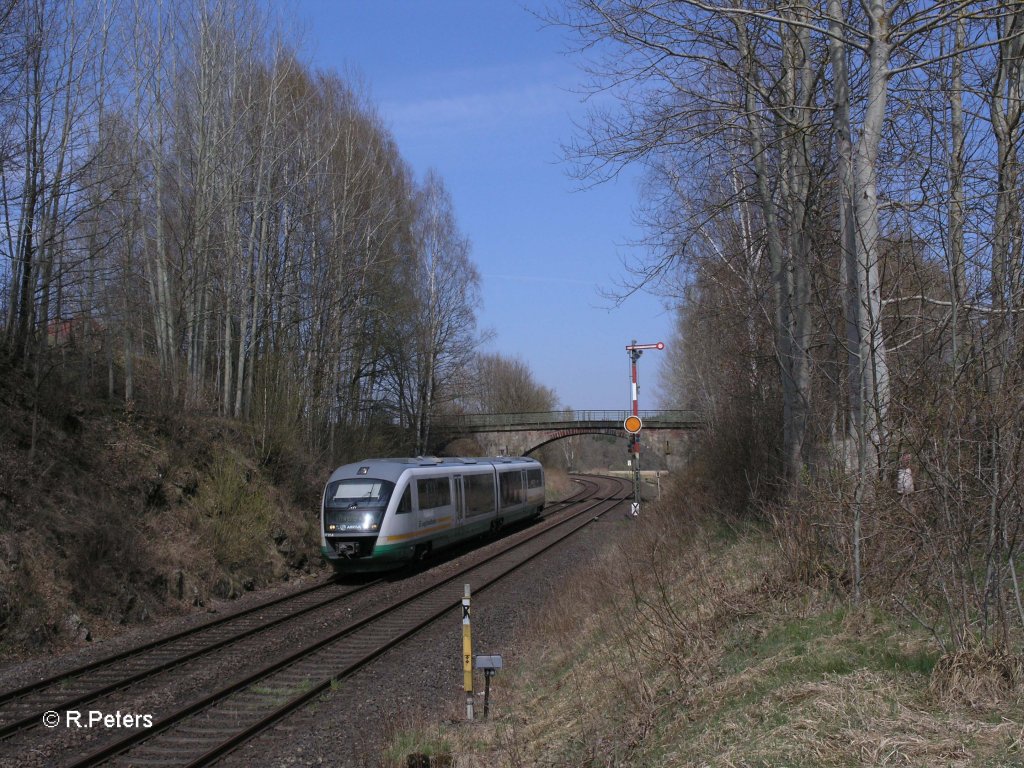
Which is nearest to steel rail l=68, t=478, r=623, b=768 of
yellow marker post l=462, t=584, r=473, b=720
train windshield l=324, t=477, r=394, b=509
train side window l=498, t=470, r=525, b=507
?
yellow marker post l=462, t=584, r=473, b=720

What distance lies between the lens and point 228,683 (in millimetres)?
9234

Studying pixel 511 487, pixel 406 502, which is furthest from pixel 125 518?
pixel 511 487

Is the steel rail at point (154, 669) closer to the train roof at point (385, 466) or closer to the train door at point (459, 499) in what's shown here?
the train roof at point (385, 466)

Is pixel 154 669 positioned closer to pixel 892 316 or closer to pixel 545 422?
pixel 892 316

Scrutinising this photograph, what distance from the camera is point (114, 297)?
752 inches

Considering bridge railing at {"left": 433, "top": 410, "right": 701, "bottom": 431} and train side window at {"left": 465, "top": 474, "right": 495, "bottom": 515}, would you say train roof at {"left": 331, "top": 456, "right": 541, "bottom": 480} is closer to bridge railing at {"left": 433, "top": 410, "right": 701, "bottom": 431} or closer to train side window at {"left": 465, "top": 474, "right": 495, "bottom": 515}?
train side window at {"left": 465, "top": 474, "right": 495, "bottom": 515}

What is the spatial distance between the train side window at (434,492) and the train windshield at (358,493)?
1.06 m

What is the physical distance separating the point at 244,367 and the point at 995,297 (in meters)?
20.9

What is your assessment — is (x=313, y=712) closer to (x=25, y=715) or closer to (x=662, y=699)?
(x=25, y=715)

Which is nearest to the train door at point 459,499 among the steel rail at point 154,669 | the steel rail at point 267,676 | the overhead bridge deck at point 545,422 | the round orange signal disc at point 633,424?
the steel rail at point 267,676

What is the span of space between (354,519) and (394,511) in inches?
31.2

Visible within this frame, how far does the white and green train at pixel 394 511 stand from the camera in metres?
16.5

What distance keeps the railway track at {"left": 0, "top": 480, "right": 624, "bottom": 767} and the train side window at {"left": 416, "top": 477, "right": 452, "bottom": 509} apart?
9.30 ft

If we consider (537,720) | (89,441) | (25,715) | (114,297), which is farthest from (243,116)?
(537,720)
